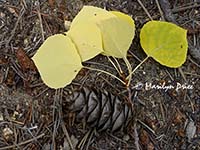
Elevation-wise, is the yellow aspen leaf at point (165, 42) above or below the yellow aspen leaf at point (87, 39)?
below

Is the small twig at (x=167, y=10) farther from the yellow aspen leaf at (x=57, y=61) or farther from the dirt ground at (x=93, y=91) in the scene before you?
the yellow aspen leaf at (x=57, y=61)

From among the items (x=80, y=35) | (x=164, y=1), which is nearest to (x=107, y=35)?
(x=80, y=35)

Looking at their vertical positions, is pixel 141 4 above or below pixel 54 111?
above

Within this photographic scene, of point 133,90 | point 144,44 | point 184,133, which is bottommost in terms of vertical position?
point 184,133

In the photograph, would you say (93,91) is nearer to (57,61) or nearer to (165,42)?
(57,61)

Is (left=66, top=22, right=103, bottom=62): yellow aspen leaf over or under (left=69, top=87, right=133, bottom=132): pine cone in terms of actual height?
over

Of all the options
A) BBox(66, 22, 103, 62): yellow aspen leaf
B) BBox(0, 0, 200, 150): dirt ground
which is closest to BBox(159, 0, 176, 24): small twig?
BBox(0, 0, 200, 150): dirt ground

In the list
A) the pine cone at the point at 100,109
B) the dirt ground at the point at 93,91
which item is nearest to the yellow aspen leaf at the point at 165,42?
the dirt ground at the point at 93,91

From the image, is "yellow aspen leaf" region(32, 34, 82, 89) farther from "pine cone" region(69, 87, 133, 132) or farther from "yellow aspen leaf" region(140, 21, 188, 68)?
"yellow aspen leaf" region(140, 21, 188, 68)

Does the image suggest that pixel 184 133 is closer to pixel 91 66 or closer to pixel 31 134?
pixel 91 66
